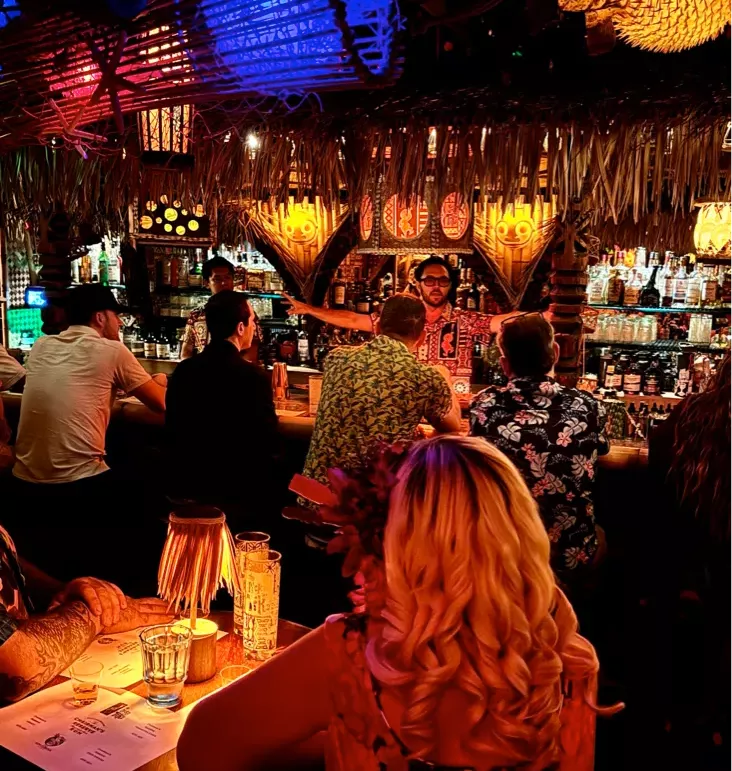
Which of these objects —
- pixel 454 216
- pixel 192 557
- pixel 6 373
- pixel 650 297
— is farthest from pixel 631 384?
pixel 192 557

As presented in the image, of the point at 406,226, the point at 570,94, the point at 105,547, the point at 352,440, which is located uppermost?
the point at 570,94

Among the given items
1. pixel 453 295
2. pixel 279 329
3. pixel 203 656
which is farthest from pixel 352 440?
pixel 279 329

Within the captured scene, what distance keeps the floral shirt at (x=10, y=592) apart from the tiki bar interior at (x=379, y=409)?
13 millimetres

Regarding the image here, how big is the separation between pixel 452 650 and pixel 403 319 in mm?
2426

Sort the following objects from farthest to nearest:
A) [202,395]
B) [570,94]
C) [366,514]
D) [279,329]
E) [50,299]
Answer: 1. [279,329]
2. [50,299]
3. [570,94]
4. [202,395]
5. [366,514]

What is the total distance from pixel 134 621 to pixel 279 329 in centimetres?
650

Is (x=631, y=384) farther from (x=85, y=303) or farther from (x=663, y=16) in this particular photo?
(x=85, y=303)

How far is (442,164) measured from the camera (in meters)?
4.93

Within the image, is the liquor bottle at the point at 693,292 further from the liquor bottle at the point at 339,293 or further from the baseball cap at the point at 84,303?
the baseball cap at the point at 84,303

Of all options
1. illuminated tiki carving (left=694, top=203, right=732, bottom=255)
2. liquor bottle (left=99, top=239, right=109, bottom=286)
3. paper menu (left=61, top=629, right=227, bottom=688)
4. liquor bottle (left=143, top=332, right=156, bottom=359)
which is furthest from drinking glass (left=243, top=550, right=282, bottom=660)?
liquor bottle (left=99, top=239, right=109, bottom=286)

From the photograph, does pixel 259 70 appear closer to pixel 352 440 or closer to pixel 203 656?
pixel 203 656

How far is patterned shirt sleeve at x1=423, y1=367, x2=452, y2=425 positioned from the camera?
11.2 ft

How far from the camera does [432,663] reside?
4.11 feet

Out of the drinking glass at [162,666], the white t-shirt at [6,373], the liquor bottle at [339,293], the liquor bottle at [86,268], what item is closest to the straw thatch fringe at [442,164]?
the white t-shirt at [6,373]
